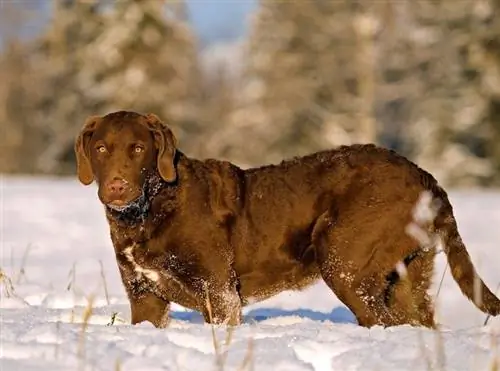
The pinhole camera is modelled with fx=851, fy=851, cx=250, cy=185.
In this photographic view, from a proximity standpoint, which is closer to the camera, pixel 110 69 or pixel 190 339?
pixel 190 339

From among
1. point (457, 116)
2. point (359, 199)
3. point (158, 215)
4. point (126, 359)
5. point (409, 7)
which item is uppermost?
point (409, 7)

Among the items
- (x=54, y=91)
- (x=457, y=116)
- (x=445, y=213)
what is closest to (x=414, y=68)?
(x=457, y=116)

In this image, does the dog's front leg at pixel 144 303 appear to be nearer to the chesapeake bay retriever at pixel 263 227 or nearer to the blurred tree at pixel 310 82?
the chesapeake bay retriever at pixel 263 227

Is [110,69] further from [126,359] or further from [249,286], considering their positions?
[126,359]

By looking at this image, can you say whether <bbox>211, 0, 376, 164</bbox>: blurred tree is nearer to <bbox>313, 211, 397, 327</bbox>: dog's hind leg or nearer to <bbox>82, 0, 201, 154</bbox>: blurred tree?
<bbox>82, 0, 201, 154</bbox>: blurred tree

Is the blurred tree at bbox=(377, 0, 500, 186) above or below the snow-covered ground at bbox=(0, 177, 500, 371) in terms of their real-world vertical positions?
above

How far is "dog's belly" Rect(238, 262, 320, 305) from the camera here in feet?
16.6

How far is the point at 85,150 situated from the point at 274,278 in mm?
1371

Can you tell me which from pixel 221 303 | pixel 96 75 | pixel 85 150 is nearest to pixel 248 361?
pixel 221 303

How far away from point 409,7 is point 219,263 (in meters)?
26.9

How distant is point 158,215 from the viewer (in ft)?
16.3

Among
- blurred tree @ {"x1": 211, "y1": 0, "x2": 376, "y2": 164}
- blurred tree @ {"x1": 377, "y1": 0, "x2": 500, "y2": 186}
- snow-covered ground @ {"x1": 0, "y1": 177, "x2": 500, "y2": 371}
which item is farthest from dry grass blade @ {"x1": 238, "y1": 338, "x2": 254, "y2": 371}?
blurred tree @ {"x1": 211, "y1": 0, "x2": 376, "y2": 164}

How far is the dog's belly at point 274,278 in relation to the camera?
5074 millimetres

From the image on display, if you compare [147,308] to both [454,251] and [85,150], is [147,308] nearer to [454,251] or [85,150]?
[85,150]
